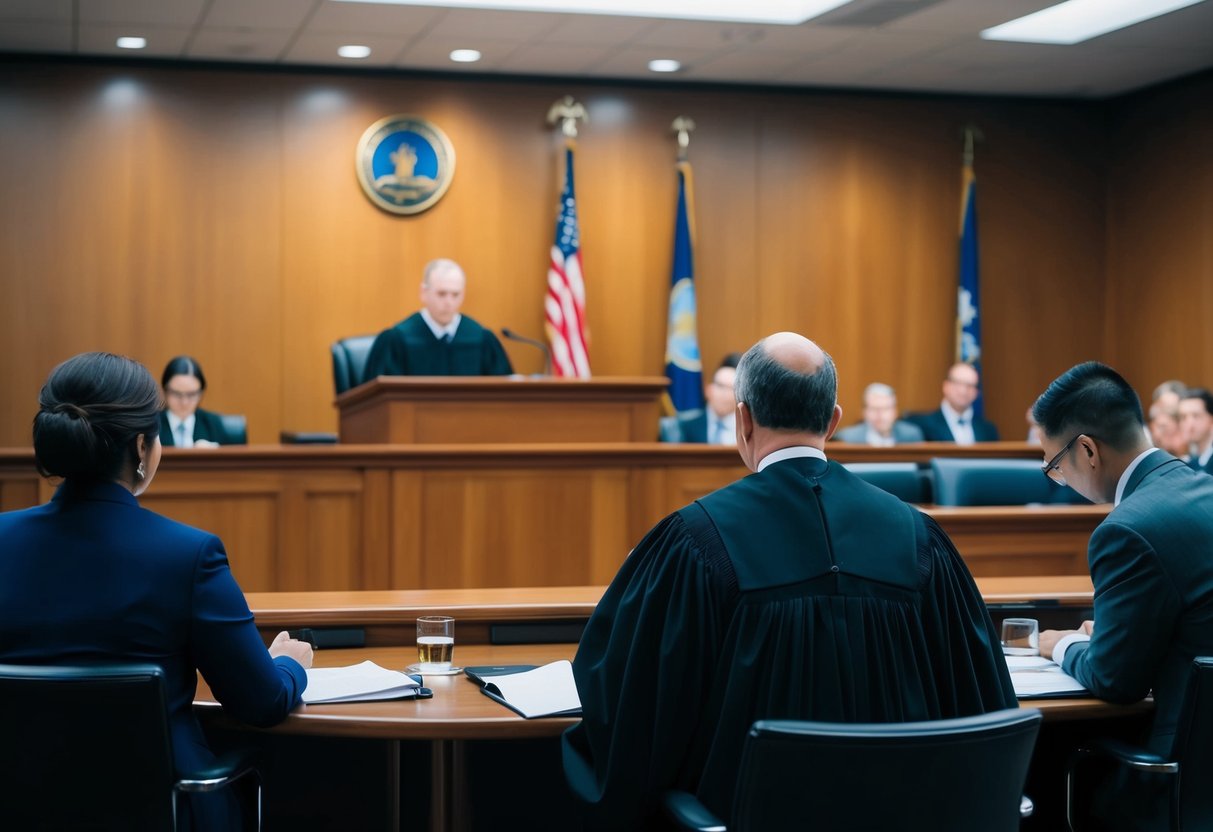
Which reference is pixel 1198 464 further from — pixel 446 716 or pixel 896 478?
pixel 446 716

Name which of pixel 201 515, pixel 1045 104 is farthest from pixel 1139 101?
pixel 201 515

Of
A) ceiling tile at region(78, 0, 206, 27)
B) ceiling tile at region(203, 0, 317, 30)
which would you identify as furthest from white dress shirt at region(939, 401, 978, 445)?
ceiling tile at region(78, 0, 206, 27)

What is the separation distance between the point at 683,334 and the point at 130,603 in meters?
7.32

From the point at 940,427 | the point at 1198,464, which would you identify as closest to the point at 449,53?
the point at 940,427

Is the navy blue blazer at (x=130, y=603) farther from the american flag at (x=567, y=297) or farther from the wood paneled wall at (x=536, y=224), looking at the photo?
Result: the wood paneled wall at (x=536, y=224)

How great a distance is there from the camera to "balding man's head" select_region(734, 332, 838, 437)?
2174 mm

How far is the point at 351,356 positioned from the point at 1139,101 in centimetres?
635

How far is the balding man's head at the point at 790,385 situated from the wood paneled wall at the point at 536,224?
715 centimetres

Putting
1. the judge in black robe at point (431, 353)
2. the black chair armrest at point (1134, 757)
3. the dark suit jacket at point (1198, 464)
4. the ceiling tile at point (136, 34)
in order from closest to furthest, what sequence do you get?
1. the black chair armrest at point (1134, 757)
2. the dark suit jacket at point (1198, 464)
3. the judge in black robe at point (431, 353)
4. the ceiling tile at point (136, 34)

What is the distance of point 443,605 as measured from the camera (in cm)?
303

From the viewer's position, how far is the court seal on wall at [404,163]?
9.02 m

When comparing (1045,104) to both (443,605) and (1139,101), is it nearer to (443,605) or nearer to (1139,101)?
(1139,101)

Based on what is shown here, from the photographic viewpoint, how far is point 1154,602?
249cm

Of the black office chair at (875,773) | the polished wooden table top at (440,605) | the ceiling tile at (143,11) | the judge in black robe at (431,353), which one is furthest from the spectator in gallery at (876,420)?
the black office chair at (875,773)
